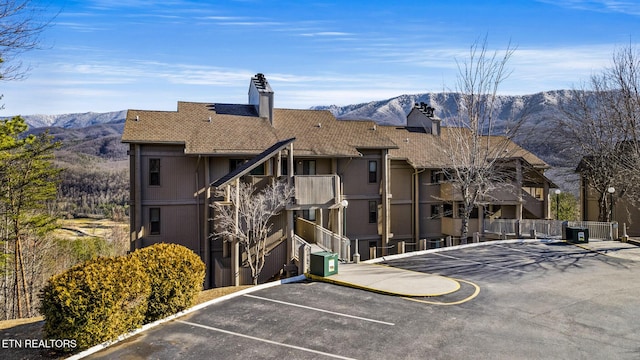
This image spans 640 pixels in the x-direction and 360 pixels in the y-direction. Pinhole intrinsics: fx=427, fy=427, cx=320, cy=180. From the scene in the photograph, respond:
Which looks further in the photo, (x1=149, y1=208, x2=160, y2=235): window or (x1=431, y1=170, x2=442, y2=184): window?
(x1=431, y1=170, x2=442, y2=184): window

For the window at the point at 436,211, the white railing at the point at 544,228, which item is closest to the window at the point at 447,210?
the window at the point at 436,211

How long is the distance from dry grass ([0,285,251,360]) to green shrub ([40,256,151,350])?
A: 0.78m

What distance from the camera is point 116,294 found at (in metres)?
10.4

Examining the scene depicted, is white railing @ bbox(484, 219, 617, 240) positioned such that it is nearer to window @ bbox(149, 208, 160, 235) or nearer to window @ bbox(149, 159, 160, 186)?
window @ bbox(149, 208, 160, 235)

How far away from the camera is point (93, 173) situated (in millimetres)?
148875

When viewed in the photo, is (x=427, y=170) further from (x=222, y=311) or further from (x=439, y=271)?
(x=222, y=311)

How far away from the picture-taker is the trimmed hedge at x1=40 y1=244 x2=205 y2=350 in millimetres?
9742

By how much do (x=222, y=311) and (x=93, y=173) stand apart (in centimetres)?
15609

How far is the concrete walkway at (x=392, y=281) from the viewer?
14709mm

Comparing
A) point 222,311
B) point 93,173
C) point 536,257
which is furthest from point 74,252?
point 93,173

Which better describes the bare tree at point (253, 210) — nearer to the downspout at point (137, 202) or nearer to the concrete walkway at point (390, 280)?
the concrete walkway at point (390, 280)

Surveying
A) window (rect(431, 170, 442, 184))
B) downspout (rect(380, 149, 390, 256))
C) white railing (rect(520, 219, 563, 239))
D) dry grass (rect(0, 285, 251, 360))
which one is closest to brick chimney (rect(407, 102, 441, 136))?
window (rect(431, 170, 442, 184))

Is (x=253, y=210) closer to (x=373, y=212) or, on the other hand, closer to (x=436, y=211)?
(x=373, y=212)

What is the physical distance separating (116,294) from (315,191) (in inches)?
489
